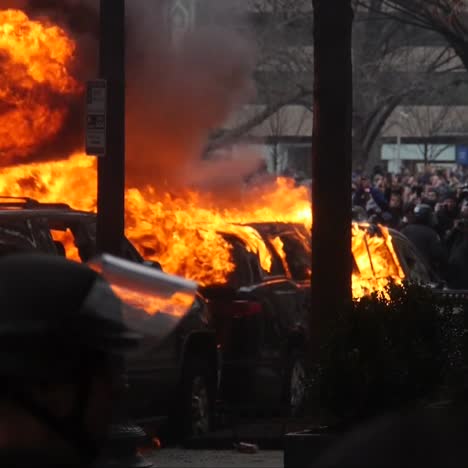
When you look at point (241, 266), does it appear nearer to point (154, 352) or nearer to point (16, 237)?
point (154, 352)

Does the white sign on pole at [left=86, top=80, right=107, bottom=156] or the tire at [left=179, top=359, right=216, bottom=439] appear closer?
the white sign on pole at [left=86, top=80, right=107, bottom=156]

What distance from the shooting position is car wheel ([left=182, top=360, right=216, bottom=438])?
10.7 meters

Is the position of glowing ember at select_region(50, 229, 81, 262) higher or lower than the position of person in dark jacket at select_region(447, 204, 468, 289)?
higher

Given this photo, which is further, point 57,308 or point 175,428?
point 175,428

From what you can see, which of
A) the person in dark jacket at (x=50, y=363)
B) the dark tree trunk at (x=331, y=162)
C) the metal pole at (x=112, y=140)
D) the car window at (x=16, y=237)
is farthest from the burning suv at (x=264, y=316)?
the person in dark jacket at (x=50, y=363)

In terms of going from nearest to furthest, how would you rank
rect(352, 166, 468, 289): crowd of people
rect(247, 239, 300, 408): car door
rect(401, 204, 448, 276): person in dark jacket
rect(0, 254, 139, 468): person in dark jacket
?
rect(0, 254, 139, 468): person in dark jacket
rect(247, 239, 300, 408): car door
rect(352, 166, 468, 289): crowd of people
rect(401, 204, 448, 276): person in dark jacket

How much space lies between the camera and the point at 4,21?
14.2 m

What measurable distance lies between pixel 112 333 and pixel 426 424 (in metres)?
0.53

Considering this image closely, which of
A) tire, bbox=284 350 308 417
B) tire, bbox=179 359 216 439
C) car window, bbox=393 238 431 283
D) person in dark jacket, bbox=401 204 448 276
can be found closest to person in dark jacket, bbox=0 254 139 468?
tire, bbox=179 359 216 439

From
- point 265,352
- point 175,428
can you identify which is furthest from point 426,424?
point 265,352

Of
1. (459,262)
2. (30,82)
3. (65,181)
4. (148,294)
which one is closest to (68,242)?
(65,181)

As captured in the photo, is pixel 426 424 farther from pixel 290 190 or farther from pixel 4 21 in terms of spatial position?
pixel 290 190

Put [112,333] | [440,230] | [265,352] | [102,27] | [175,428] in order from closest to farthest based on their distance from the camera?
[112,333], [102,27], [175,428], [265,352], [440,230]

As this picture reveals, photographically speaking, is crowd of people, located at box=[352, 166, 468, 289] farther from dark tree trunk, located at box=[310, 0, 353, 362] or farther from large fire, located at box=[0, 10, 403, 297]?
dark tree trunk, located at box=[310, 0, 353, 362]
